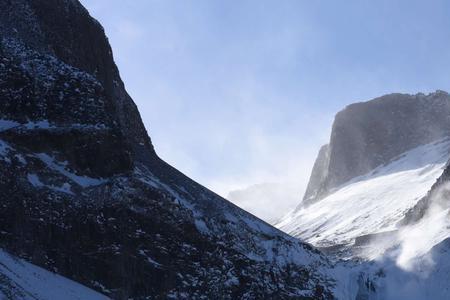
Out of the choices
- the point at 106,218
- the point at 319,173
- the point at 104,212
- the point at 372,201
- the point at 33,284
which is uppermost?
the point at 319,173

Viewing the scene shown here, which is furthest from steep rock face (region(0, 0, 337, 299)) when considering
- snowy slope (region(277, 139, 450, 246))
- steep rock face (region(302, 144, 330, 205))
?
steep rock face (region(302, 144, 330, 205))

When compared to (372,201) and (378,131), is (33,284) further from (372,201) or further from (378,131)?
(378,131)

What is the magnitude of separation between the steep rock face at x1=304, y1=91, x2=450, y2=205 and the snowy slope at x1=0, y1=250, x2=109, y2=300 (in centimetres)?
11431

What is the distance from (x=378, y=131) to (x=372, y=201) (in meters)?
48.0

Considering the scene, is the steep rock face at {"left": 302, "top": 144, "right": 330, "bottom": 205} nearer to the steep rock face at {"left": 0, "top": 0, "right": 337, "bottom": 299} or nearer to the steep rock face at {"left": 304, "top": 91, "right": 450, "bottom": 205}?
the steep rock face at {"left": 304, "top": 91, "right": 450, "bottom": 205}

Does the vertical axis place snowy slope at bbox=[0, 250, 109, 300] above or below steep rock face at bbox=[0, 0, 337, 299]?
below

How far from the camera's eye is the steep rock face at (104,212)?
115 feet

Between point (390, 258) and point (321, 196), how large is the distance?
93.3m

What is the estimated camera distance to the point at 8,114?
3828 centimetres

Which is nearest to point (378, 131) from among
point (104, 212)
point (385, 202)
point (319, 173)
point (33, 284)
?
point (319, 173)

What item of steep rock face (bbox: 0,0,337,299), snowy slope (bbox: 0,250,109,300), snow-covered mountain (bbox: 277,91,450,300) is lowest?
snowy slope (bbox: 0,250,109,300)

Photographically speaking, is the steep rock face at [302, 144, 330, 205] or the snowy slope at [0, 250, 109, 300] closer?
the snowy slope at [0, 250, 109, 300]

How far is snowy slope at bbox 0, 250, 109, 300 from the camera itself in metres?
27.5

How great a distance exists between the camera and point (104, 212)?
37.0 metres
